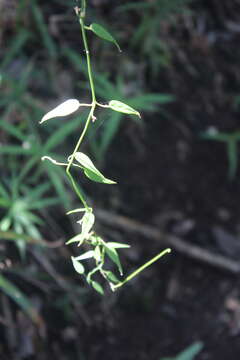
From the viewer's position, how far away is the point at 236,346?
192 centimetres

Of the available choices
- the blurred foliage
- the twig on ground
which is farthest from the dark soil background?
the blurred foliage

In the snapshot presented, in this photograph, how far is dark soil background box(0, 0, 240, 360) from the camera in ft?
6.32

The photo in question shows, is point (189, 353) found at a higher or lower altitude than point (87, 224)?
lower

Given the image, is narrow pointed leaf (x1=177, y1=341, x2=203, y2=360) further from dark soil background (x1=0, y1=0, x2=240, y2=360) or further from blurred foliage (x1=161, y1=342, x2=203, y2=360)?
dark soil background (x1=0, y1=0, x2=240, y2=360)

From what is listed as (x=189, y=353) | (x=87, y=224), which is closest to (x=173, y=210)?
(x=189, y=353)

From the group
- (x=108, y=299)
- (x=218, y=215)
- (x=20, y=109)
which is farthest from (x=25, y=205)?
(x=218, y=215)

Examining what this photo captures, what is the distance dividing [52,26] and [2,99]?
43 centimetres

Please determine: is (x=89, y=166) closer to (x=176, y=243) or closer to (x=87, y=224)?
(x=87, y=224)

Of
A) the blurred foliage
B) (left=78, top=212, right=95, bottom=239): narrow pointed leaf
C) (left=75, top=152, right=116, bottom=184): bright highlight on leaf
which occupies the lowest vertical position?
the blurred foliage

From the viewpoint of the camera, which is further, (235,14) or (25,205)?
(235,14)

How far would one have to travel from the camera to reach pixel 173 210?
226 cm

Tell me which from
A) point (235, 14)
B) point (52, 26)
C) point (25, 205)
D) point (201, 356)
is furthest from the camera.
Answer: point (235, 14)

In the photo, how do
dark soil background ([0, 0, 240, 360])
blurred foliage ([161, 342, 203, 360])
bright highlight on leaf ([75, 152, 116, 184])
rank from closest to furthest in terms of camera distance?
bright highlight on leaf ([75, 152, 116, 184])
blurred foliage ([161, 342, 203, 360])
dark soil background ([0, 0, 240, 360])

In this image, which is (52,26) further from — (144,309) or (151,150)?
(144,309)
